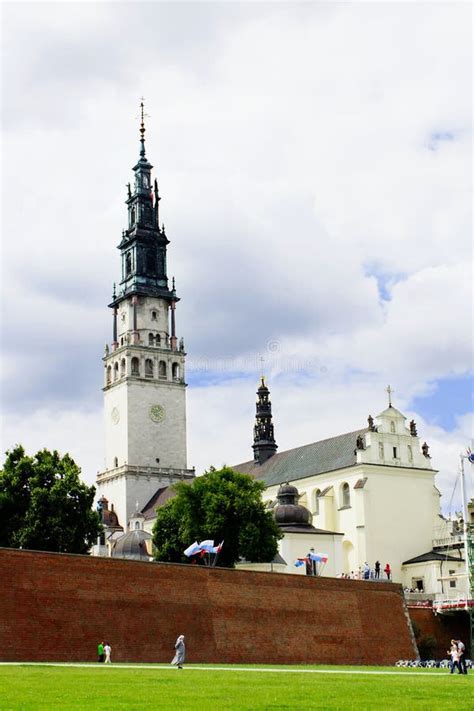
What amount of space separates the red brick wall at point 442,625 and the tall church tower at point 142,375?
48.0 meters

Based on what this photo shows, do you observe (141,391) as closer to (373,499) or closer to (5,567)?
(373,499)

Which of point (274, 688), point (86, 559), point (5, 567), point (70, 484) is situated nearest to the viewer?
point (274, 688)

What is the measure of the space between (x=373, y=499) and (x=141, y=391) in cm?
3373

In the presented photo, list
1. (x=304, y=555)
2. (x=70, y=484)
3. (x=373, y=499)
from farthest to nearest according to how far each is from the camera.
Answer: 1. (x=373, y=499)
2. (x=304, y=555)
3. (x=70, y=484)

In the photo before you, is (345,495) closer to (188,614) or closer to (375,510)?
(375,510)

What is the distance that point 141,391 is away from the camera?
112500 millimetres

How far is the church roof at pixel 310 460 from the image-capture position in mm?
91938

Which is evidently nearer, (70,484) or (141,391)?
(70,484)

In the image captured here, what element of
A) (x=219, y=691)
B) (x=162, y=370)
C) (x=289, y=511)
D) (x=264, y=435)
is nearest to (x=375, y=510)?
(x=289, y=511)

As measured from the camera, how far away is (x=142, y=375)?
112812 millimetres

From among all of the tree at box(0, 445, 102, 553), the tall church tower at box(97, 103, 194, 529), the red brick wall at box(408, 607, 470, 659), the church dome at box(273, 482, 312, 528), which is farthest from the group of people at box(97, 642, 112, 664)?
the tall church tower at box(97, 103, 194, 529)

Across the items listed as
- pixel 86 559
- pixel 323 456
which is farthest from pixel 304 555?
pixel 86 559

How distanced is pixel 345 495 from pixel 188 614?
4390 centimetres

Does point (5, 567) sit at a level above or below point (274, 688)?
above
